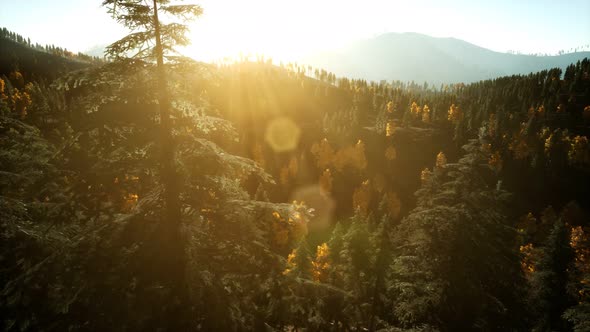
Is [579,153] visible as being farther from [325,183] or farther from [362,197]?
[325,183]

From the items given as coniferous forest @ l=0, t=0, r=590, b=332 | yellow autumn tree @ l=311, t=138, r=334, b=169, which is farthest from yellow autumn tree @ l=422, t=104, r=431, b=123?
coniferous forest @ l=0, t=0, r=590, b=332

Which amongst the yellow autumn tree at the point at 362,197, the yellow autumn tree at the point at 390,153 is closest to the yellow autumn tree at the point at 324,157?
the yellow autumn tree at the point at 362,197

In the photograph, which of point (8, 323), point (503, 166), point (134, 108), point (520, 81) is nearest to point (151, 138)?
point (134, 108)

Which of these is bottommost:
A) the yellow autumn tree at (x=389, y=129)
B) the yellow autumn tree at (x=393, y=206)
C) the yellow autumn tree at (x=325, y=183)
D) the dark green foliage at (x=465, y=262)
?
the yellow autumn tree at (x=393, y=206)

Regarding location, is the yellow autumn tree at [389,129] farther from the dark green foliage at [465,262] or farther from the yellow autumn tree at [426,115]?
the dark green foliage at [465,262]

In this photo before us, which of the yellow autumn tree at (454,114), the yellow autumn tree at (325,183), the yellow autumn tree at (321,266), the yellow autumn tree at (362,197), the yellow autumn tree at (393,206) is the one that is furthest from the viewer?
the yellow autumn tree at (454,114)

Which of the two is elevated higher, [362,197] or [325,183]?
[325,183]

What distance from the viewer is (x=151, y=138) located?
7.55 meters

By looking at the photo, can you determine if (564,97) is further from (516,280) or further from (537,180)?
(516,280)

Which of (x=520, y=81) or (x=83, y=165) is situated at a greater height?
(x=520, y=81)

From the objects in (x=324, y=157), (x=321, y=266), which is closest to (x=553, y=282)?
(x=321, y=266)

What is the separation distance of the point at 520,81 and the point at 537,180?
118841 millimetres

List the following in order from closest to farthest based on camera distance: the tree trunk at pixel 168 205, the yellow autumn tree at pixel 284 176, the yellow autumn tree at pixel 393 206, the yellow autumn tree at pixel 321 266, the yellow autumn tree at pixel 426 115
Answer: the tree trunk at pixel 168 205 < the yellow autumn tree at pixel 321 266 < the yellow autumn tree at pixel 393 206 < the yellow autumn tree at pixel 284 176 < the yellow autumn tree at pixel 426 115

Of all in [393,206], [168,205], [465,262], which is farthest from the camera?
[393,206]
